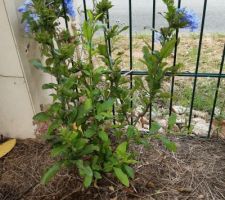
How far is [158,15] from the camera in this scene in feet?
14.4

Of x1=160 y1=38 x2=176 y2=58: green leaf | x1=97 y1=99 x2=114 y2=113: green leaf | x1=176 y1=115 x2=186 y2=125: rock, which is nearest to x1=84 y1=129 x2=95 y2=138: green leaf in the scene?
x1=97 y1=99 x2=114 y2=113: green leaf

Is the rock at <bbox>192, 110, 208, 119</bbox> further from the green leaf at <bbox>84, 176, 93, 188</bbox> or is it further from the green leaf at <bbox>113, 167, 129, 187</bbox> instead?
the green leaf at <bbox>84, 176, 93, 188</bbox>

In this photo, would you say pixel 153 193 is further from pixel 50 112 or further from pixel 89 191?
pixel 50 112

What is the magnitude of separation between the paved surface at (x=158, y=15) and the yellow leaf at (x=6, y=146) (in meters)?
2.35

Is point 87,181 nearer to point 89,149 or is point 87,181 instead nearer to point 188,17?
point 89,149

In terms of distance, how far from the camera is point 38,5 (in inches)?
55.8

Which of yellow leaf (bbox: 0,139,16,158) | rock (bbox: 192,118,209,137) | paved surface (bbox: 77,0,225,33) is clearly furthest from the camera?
paved surface (bbox: 77,0,225,33)

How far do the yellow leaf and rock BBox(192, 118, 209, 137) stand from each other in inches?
50.8

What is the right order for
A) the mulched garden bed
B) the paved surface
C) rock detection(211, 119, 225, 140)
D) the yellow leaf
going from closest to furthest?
1. the mulched garden bed
2. the yellow leaf
3. rock detection(211, 119, 225, 140)
4. the paved surface

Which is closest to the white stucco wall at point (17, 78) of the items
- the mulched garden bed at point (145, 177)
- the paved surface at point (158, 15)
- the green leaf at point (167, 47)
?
the mulched garden bed at point (145, 177)

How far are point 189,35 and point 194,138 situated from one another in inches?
80.4

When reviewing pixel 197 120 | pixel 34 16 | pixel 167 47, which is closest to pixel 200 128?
pixel 197 120

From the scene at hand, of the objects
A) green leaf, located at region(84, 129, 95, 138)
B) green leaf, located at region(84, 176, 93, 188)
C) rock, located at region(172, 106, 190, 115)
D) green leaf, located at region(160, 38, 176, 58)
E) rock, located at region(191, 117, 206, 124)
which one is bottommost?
rock, located at region(191, 117, 206, 124)

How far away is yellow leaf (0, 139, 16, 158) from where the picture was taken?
203 centimetres
